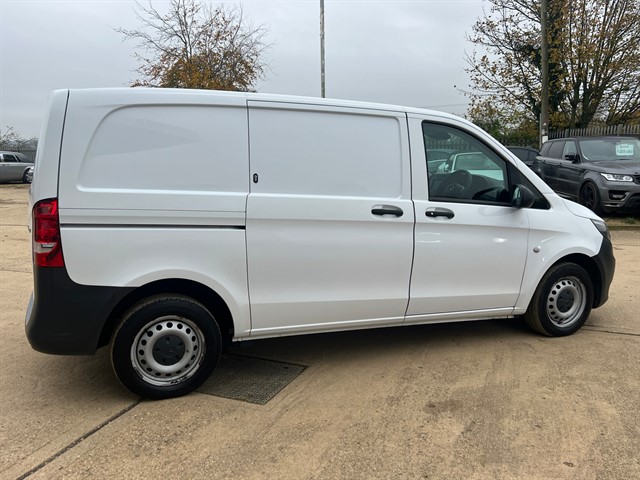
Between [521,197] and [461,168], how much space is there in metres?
0.51

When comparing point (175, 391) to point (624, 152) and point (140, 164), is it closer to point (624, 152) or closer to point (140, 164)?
point (140, 164)

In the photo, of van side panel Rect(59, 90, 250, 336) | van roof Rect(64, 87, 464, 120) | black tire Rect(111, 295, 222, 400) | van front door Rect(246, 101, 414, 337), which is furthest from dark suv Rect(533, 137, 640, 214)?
black tire Rect(111, 295, 222, 400)

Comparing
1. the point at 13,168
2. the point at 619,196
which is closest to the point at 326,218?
the point at 619,196

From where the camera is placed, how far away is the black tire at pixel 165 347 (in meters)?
3.19

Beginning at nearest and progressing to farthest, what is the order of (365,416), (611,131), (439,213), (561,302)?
(365,416) → (439,213) → (561,302) → (611,131)

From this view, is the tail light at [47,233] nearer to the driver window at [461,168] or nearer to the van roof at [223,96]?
the van roof at [223,96]

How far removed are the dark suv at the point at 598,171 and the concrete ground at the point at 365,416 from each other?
22.5 feet

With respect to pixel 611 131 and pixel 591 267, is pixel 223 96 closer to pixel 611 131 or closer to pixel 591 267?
pixel 591 267

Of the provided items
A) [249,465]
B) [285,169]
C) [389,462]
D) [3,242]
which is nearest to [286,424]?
[249,465]

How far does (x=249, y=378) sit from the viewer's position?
371cm

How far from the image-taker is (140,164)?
315cm

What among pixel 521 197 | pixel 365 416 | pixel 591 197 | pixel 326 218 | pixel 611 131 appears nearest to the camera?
pixel 365 416

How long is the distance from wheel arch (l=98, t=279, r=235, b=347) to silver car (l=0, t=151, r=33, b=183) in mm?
25535

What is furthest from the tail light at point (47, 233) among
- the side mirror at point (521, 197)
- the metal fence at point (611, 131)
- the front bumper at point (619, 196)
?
the metal fence at point (611, 131)
